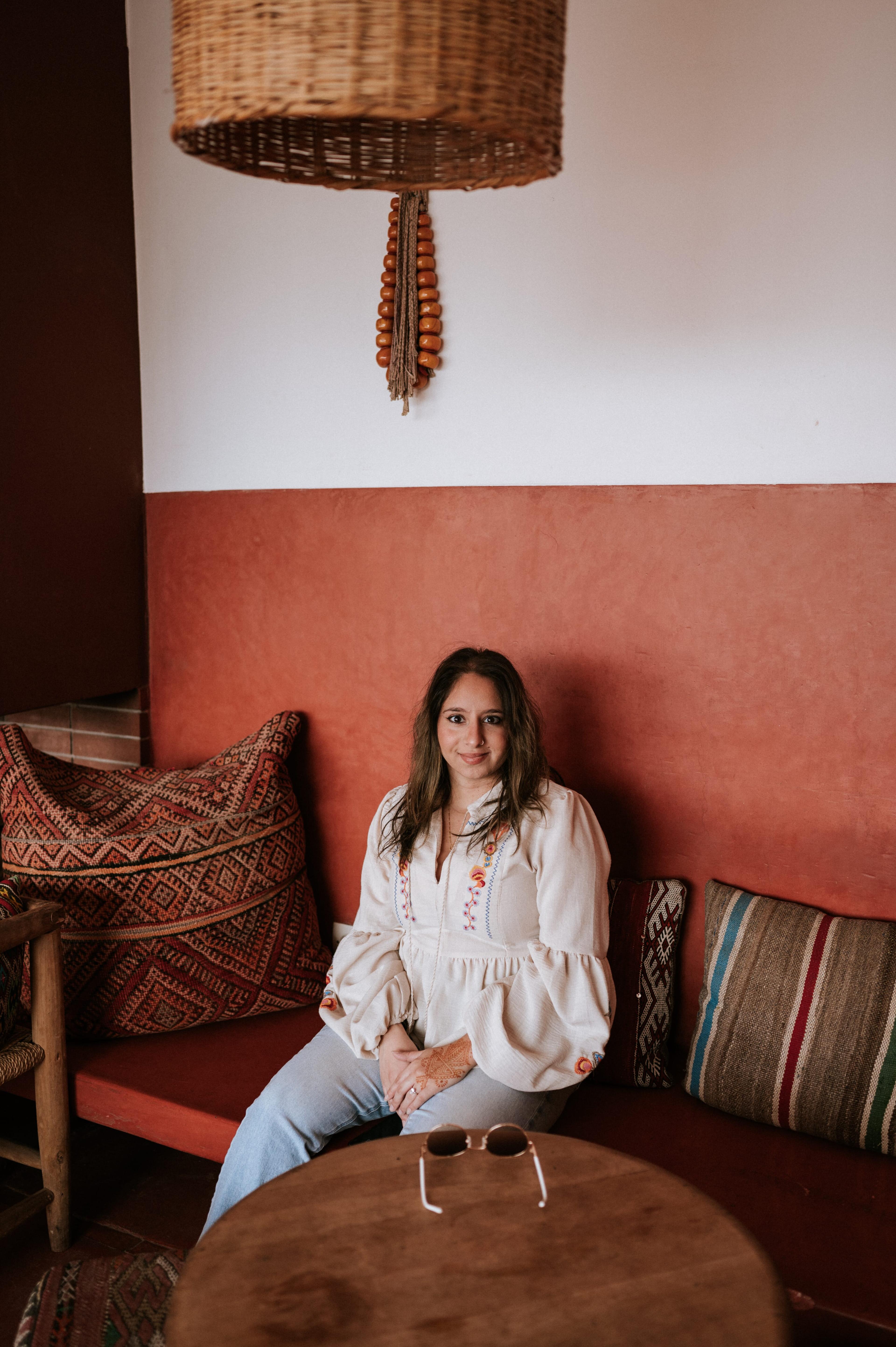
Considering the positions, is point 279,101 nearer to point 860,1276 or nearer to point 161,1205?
point 860,1276

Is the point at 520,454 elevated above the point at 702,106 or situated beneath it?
situated beneath

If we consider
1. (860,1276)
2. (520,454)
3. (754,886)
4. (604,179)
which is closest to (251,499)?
(520,454)

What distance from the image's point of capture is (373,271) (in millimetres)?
2660

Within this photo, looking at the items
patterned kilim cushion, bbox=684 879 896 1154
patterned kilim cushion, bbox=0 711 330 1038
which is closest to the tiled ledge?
patterned kilim cushion, bbox=0 711 330 1038

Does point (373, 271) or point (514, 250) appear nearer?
point (514, 250)

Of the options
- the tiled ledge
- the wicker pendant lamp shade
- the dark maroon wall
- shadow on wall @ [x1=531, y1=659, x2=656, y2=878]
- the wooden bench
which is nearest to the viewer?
the wicker pendant lamp shade

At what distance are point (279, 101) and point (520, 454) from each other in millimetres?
1428

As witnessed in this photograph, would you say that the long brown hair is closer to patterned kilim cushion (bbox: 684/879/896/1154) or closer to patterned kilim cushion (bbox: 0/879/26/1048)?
patterned kilim cushion (bbox: 684/879/896/1154)

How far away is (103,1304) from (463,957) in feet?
2.92

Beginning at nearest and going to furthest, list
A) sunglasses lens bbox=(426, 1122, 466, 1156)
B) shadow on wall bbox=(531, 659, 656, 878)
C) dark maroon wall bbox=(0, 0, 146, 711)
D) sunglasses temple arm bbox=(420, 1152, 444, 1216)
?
sunglasses temple arm bbox=(420, 1152, 444, 1216) → sunglasses lens bbox=(426, 1122, 466, 1156) → shadow on wall bbox=(531, 659, 656, 878) → dark maroon wall bbox=(0, 0, 146, 711)

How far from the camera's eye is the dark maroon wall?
263cm

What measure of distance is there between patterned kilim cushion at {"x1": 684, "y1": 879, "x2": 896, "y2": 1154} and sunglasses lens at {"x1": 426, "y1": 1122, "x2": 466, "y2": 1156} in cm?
85

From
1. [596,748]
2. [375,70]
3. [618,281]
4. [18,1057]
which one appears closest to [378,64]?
[375,70]

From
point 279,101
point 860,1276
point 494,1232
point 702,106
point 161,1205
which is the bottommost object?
point 161,1205
